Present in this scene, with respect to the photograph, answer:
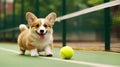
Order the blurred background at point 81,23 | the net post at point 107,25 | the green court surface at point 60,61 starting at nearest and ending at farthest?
the green court surface at point 60,61 → the net post at point 107,25 → the blurred background at point 81,23

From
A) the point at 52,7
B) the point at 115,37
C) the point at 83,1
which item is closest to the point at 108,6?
the point at 115,37

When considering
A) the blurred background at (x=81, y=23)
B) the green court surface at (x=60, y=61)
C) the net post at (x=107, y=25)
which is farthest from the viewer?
the blurred background at (x=81, y=23)

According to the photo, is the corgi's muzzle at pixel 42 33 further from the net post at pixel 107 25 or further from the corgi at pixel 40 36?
the net post at pixel 107 25

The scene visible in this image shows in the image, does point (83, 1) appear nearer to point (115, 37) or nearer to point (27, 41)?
point (115, 37)

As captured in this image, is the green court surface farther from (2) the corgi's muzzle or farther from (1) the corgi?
(2) the corgi's muzzle

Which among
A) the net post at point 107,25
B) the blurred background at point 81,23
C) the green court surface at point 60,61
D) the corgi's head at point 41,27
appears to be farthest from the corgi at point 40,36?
the net post at point 107,25

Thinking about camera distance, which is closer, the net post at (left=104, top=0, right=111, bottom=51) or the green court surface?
the green court surface

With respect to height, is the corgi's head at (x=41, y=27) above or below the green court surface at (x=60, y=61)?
above

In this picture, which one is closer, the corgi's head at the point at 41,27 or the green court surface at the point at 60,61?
the green court surface at the point at 60,61

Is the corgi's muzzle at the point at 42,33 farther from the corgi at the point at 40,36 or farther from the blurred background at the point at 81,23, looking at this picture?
the blurred background at the point at 81,23

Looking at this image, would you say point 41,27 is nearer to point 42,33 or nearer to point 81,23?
point 42,33

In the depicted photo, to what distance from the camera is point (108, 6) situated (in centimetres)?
746

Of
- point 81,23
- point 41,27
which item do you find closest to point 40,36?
point 41,27

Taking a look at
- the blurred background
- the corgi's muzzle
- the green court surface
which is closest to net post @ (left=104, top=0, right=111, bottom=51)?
the blurred background
